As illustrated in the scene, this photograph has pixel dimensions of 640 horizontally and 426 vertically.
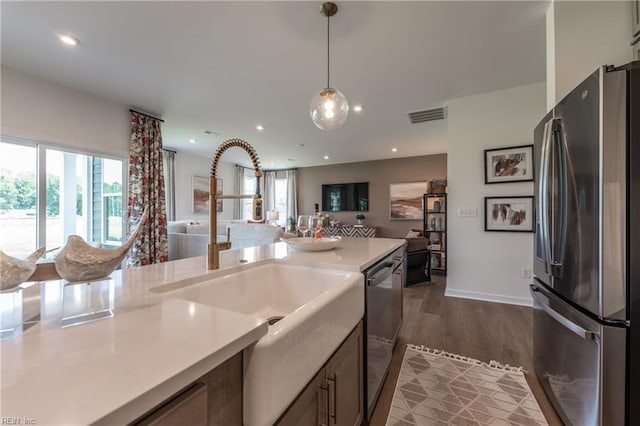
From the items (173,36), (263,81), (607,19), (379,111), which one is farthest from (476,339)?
(173,36)

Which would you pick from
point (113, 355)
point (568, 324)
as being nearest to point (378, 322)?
point (568, 324)

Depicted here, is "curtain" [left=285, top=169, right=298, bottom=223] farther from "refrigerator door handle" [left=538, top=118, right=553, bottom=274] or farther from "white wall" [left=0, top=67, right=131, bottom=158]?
"refrigerator door handle" [left=538, top=118, right=553, bottom=274]

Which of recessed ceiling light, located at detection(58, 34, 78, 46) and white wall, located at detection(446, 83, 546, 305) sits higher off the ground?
recessed ceiling light, located at detection(58, 34, 78, 46)

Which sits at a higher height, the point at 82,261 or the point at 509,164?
the point at 509,164

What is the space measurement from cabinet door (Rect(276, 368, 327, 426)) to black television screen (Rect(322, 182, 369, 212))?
692 cm

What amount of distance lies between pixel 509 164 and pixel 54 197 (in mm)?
5581

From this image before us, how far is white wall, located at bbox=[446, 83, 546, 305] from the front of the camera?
311 cm

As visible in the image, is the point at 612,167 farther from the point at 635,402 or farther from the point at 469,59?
the point at 469,59

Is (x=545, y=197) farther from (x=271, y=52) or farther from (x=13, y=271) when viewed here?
(x=271, y=52)

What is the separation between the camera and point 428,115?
399cm

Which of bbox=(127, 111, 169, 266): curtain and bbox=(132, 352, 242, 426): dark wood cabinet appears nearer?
bbox=(132, 352, 242, 426): dark wood cabinet

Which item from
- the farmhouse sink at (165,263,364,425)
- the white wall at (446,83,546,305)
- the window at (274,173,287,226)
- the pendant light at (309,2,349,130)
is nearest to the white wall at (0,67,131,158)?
the pendant light at (309,2,349,130)

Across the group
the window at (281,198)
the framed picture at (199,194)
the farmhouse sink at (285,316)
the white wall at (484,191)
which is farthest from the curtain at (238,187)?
the farmhouse sink at (285,316)

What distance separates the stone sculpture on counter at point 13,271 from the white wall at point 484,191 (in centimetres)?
383
